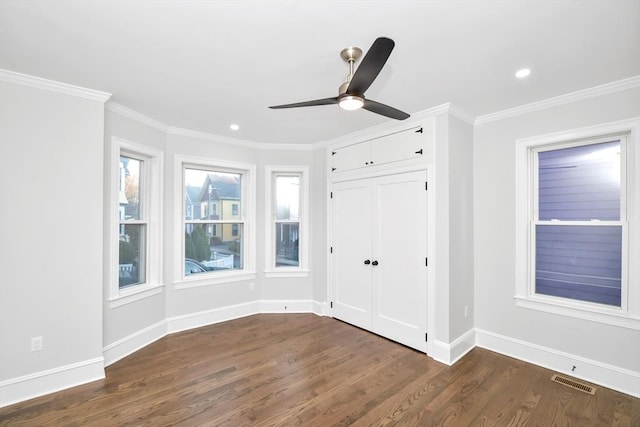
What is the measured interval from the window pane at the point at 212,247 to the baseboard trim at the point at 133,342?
783 millimetres

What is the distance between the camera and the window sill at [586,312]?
102 inches

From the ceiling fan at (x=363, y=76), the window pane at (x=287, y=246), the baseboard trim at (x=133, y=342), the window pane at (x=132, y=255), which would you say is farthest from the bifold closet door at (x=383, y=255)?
the window pane at (x=132, y=255)

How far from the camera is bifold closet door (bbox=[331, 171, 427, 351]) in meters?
3.42

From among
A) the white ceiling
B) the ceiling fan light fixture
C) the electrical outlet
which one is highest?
the white ceiling

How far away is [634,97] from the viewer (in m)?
2.57

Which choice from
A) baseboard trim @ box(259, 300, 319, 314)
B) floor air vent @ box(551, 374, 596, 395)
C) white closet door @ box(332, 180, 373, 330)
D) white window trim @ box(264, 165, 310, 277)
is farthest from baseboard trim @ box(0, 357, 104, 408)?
floor air vent @ box(551, 374, 596, 395)

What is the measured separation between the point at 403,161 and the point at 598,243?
2.01 meters

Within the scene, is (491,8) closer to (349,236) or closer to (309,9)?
(309,9)

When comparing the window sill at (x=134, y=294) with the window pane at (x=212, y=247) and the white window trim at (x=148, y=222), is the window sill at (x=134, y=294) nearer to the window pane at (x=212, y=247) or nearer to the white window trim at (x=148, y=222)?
the white window trim at (x=148, y=222)

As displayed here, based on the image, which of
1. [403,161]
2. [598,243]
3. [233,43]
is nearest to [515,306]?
[598,243]

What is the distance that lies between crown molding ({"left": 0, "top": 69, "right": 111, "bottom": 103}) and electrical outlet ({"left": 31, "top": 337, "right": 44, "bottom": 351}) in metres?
2.11

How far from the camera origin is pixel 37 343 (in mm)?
2525

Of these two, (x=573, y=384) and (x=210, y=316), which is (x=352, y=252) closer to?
(x=210, y=316)

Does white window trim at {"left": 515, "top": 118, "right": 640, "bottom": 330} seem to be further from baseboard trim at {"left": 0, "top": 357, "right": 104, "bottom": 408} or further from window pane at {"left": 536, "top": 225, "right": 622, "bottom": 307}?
baseboard trim at {"left": 0, "top": 357, "right": 104, "bottom": 408}
